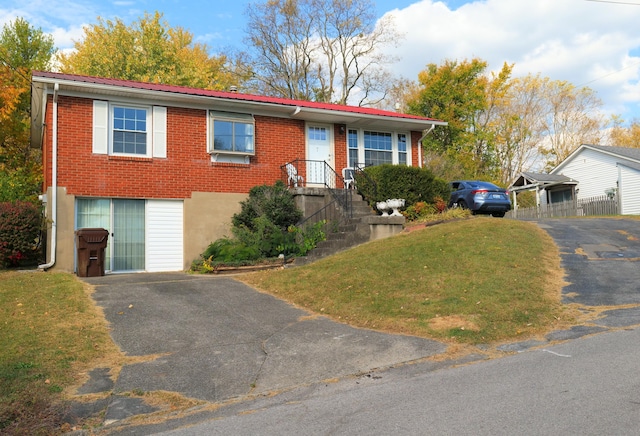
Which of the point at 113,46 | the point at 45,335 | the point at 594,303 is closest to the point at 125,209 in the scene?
the point at 45,335

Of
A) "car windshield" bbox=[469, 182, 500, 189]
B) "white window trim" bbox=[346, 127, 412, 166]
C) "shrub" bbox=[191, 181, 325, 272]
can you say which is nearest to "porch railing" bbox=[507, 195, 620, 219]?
"car windshield" bbox=[469, 182, 500, 189]

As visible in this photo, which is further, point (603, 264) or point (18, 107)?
point (18, 107)

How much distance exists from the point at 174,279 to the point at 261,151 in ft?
19.2

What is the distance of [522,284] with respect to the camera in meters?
9.22

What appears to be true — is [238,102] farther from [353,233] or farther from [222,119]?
[353,233]

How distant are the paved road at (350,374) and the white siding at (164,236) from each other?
4.79 m

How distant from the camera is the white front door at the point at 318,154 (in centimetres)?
1772

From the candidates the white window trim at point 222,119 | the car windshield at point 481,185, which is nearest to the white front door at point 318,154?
the white window trim at point 222,119

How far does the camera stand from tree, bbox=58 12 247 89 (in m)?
29.0

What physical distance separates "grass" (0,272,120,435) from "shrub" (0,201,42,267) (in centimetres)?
184

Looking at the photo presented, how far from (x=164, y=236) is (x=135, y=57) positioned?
1913 cm

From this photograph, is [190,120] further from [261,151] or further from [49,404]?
[49,404]

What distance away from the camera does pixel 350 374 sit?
6020mm

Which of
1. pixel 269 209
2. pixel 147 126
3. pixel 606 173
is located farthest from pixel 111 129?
pixel 606 173
